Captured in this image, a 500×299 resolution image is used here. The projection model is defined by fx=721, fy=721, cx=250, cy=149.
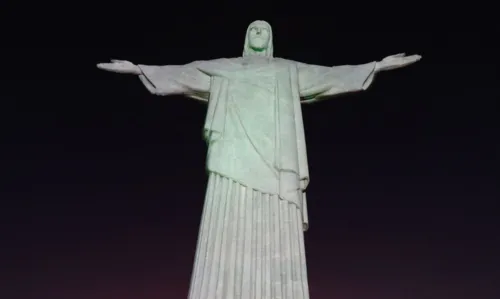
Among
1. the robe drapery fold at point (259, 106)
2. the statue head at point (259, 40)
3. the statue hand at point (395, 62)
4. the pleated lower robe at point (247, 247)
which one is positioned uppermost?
the statue head at point (259, 40)

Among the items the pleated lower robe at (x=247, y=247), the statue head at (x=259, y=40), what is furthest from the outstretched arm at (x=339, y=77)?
the pleated lower robe at (x=247, y=247)

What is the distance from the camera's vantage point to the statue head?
13.0 metres

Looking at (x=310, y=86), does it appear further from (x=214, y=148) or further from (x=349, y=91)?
(x=214, y=148)

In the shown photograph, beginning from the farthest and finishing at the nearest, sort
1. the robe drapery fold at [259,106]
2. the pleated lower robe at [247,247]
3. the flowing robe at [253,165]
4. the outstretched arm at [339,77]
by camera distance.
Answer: the outstretched arm at [339,77]
the robe drapery fold at [259,106]
the flowing robe at [253,165]
the pleated lower robe at [247,247]

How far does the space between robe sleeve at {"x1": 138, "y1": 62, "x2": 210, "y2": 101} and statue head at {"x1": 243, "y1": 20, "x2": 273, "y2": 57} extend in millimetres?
1039

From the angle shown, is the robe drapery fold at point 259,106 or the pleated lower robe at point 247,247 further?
the robe drapery fold at point 259,106

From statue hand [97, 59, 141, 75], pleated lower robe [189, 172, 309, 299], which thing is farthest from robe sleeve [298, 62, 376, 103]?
statue hand [97, 59, 141, 75]

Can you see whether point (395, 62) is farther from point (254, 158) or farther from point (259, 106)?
point (254, 158)

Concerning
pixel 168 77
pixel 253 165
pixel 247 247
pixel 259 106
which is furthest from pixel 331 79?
pixel 247 247

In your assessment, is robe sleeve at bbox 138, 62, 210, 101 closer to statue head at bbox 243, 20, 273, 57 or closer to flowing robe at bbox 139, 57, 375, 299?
flowing robe at bbox 139, 57, 375, 299

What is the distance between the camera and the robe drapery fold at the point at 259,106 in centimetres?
1164

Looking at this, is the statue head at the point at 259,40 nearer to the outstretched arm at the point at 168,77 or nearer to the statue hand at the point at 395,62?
the outstretched arm at the point at 168,77

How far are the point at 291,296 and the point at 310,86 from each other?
12.5ft

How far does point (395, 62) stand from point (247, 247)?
13.5ft
